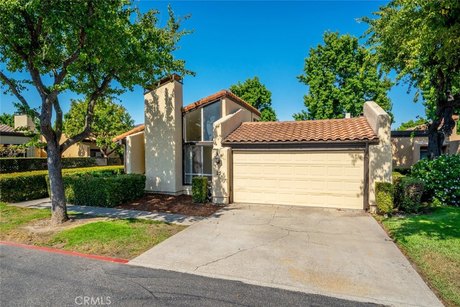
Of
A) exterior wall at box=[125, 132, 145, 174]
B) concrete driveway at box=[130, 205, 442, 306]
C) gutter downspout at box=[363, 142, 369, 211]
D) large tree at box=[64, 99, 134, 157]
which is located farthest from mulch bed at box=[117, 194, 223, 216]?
large tree at box=[64, 99, 134, 157]

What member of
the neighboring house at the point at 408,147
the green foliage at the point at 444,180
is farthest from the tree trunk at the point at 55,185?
the neighboring house at the point at 408,147

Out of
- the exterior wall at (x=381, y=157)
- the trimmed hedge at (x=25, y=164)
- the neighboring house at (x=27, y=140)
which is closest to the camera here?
the exterior wall at (x=381, y=157)

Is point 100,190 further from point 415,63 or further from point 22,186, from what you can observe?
point 415,63

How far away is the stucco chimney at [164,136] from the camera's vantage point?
13.5 m

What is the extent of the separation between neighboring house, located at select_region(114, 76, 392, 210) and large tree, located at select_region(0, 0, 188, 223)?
420 centimetres

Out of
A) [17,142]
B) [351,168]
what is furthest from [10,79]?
[17,142]

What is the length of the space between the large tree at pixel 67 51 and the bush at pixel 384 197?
32.0 feet

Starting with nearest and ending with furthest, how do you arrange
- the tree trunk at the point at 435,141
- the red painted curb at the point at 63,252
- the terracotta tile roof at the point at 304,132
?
the red painted curb at the point at 63,252, the terracotta tile roof at the point at 304,132, the tree trunk at the point at 435,141

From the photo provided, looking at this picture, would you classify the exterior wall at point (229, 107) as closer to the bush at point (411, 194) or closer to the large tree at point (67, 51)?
the large tree at point (67, 51)

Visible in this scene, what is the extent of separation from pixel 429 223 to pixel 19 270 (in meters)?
11.3

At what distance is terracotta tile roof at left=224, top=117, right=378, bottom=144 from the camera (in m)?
10.6

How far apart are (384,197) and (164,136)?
10.8 meters

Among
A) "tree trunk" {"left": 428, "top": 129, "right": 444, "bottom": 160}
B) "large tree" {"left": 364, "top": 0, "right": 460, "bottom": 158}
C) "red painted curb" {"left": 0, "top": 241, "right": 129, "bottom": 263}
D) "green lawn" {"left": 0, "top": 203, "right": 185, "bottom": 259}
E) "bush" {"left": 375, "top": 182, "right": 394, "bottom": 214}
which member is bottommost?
"red painted curb" {"left": 0, "top": 241, "right": 129, "bottom": 263}

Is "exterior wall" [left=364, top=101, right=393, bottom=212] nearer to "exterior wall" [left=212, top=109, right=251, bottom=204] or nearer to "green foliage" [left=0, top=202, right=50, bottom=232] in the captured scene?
"exterior wall" [left=212, top=109, right=251, bottom=204]
